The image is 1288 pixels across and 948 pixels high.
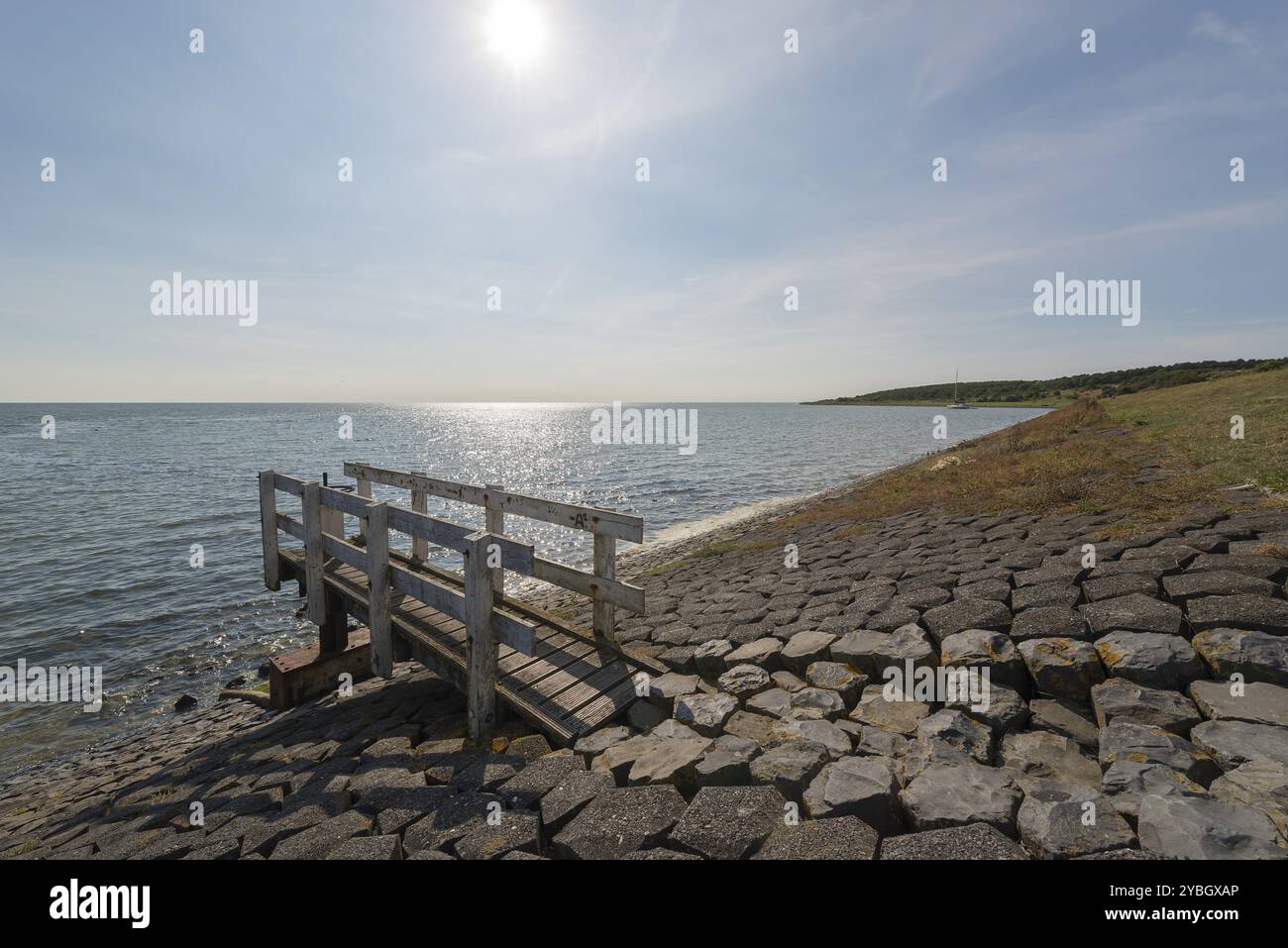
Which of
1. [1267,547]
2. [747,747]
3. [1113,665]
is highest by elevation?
[1267,547]

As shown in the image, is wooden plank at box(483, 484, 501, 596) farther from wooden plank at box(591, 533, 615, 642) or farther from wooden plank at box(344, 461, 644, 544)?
wooden plank at box(591, 533, 615, 642)

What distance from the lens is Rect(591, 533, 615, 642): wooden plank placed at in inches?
246

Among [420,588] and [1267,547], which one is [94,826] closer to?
[420,588]

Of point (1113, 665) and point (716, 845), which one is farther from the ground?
point (1113, 665)

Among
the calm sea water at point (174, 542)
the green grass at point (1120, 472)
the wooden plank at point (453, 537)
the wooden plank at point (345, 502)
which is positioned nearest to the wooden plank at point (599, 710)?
the wooden plank at point (453, 537)

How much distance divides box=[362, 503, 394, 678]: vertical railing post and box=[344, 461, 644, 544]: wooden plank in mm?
1293

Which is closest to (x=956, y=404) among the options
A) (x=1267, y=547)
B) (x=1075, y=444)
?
(x=1075, y=444)

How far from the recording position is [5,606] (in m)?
14.2

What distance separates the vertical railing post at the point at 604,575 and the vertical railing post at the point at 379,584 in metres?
2.42

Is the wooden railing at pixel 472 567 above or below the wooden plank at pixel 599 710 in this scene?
above

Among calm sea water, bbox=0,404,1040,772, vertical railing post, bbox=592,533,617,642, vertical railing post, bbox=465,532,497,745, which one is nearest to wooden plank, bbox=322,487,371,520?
vertical railing post, bbox=465,532,497,745

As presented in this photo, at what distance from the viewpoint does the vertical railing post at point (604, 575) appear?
6234 mm

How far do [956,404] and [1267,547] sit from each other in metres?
161

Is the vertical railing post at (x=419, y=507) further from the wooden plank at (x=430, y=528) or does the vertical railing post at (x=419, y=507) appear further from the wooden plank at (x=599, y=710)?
the wooden plank at (x=599, y=710)
